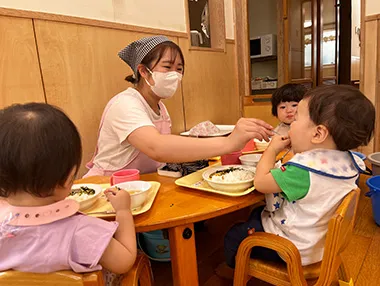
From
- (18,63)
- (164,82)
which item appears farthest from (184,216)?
(18,63)

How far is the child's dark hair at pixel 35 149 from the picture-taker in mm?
660

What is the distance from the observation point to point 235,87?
10.9 ft

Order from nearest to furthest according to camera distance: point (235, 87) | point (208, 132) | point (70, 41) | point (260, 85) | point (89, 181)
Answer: point (89, 181), point (70, 41), point (208, 132), point (235, 87), point (260, 85)

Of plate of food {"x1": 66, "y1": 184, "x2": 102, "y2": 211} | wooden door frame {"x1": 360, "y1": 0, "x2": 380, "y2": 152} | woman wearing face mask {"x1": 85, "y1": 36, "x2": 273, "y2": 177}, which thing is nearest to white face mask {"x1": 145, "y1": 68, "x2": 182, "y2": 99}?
woman wearing face mask {"x1": 85, "y1": 36, "x2": 273, "y2": 177}

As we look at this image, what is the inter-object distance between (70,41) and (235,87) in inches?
78.2

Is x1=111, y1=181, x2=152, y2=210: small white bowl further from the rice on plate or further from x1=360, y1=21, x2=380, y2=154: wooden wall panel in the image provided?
x1=360, y1=21, x2=380, y2=154: wooden wall panel

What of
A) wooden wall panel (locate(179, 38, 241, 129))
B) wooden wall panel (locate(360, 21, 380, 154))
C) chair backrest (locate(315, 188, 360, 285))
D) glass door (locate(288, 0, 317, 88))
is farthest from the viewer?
glass door (locate(288, 0, 317, 88))

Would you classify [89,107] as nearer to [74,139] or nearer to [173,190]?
[173,190]

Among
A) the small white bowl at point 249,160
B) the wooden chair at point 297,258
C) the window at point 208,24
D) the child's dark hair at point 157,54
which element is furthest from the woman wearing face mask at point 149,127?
the window at point 208,24

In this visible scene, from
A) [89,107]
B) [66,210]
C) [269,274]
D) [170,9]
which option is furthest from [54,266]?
[170,9]

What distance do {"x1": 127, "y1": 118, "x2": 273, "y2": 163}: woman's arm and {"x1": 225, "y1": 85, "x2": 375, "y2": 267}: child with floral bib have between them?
0.37 feet

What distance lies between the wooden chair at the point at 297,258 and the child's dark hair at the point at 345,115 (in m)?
0.17

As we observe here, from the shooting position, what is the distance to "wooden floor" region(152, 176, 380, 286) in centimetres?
157

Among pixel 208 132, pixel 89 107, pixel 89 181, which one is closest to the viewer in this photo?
pixel 89 181
